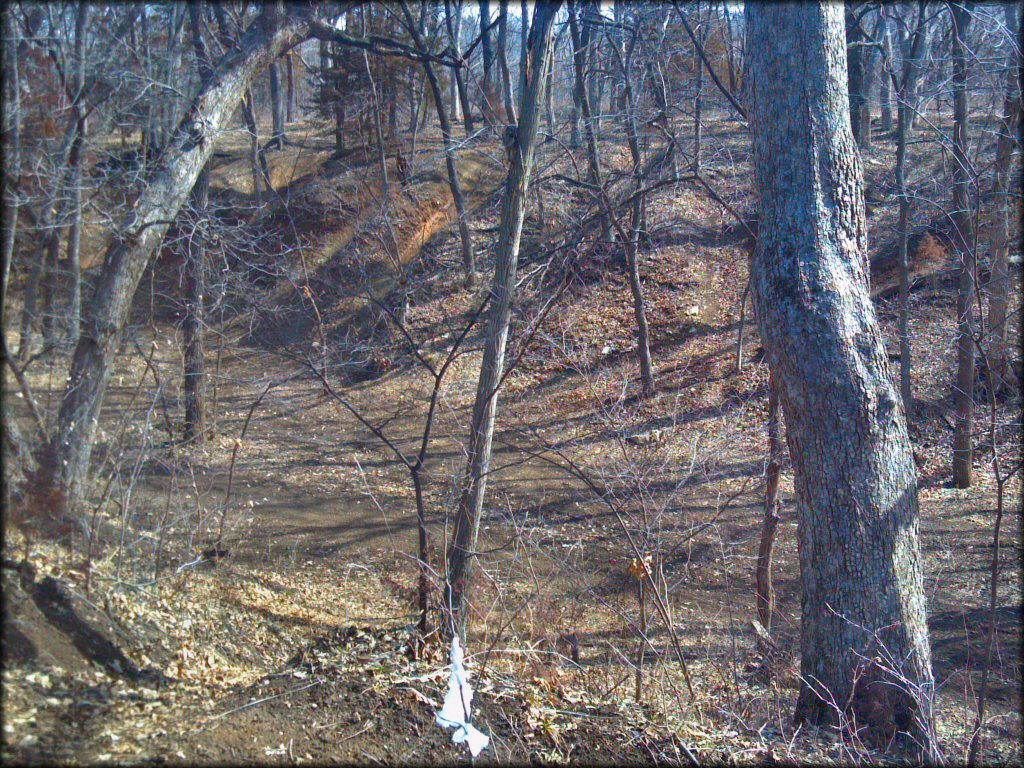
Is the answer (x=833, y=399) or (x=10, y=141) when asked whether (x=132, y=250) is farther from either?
(x=833, y=399)

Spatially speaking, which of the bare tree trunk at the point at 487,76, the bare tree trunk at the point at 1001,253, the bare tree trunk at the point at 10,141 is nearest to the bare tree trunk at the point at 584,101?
the bare tree trunk at the point at 487,76

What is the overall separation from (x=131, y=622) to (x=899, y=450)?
15.6ft

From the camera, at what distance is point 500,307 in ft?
22.4

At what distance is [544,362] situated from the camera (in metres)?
17.3

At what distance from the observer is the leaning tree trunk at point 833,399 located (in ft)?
15.5

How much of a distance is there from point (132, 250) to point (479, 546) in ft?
17.5

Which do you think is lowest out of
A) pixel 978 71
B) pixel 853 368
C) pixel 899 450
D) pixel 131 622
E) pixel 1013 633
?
pixel 1013 633

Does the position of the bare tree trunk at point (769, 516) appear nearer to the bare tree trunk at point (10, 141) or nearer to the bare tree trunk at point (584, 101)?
the bare tree trunk at point (584, 101)

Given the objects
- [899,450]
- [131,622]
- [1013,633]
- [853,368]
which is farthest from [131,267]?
[1013,633]

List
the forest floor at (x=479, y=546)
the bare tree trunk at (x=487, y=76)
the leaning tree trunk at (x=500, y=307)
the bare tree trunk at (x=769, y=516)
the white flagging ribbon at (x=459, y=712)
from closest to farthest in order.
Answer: the white flagging ribbon at (x=459, y=712) < the forest floor at (x=479, y=546) < the leaning tree trunk at (x=500, y=307) < the bare tree trunk at (x=769, y=516) < the bare tree trunk at (x=487, y=76)

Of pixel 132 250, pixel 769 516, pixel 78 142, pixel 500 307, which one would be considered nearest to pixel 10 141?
pixel 132 250

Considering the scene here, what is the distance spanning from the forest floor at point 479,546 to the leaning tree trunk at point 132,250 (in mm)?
245

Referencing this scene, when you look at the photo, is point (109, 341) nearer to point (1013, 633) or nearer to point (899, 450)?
Result: point (899, 450)

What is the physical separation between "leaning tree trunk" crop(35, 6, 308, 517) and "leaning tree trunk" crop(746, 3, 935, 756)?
462 centimetres
